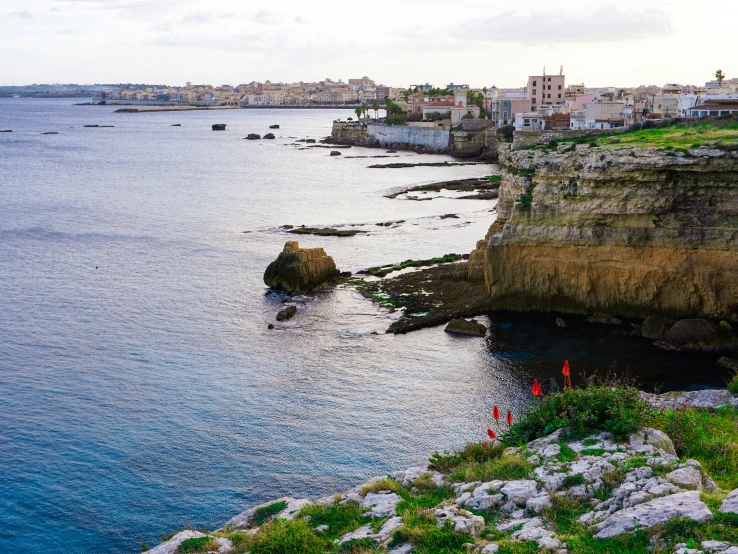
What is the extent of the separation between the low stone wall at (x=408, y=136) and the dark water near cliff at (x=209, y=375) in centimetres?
6111

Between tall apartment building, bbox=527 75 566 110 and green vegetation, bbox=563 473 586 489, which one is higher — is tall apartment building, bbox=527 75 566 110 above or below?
above

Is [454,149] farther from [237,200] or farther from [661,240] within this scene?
[661,240]

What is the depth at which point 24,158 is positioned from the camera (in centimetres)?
10788

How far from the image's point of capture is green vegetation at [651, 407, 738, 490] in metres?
14.5

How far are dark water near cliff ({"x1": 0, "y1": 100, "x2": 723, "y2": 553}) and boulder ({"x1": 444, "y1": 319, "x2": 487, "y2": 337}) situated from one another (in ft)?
1.87

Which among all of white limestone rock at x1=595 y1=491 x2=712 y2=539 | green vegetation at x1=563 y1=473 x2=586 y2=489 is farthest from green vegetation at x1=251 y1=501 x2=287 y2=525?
white limestone rock at x1=595 y1=491 x2=712 y2=539

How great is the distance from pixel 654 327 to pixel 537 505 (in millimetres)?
18739

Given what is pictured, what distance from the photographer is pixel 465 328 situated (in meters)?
31.7

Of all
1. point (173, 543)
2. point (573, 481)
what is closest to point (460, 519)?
point (573, 481)

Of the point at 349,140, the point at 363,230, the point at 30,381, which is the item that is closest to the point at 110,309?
the point at 30,381

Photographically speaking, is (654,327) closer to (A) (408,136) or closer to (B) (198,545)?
(B) (198,545)

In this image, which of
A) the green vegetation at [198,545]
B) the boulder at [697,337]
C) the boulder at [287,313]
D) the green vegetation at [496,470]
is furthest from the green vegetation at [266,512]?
Answer: the boulder at [287,313]

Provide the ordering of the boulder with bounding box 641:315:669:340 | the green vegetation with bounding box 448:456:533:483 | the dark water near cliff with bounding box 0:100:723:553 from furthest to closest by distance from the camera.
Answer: the boulder with bounding box 641:315:669:340, the dark water near cliff with bounding box 0:100:723:553, the green vegetation with bounding box 448:456:533:483

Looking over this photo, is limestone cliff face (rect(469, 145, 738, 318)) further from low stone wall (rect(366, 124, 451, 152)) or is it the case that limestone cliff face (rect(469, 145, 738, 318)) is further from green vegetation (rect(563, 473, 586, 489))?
low stone wall (rect(366, 124, 451, 152))
